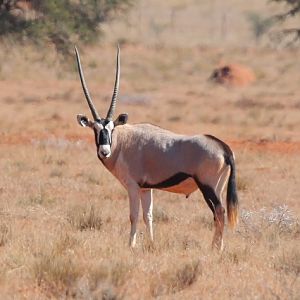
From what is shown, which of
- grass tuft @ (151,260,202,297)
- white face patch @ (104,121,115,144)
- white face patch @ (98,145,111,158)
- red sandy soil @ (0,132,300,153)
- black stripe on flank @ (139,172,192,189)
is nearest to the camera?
grass tuft @ (151,260,202,297)

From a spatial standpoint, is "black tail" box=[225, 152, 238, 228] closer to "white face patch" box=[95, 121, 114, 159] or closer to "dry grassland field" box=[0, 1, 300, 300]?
"dry grassland field" box=[0, 1, 300, 300]

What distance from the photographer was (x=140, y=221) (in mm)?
12531

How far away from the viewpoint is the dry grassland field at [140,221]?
7988mm

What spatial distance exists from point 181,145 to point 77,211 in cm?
214

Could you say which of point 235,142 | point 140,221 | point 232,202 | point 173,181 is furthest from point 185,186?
point 235,142

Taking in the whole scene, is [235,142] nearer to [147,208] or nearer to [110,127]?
[147,208]

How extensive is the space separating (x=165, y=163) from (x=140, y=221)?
2329mm

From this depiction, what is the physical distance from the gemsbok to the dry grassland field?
40 cm

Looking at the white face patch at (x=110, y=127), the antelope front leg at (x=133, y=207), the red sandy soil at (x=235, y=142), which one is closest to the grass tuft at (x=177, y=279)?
the antelope front leg at (x=133, y=207)

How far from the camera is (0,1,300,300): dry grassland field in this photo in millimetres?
7988

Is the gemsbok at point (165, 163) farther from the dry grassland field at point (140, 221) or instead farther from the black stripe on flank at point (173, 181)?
the dry grassland field at point (140, 221)

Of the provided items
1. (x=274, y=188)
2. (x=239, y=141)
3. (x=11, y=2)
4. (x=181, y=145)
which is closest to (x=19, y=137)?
(x=11, y=2)

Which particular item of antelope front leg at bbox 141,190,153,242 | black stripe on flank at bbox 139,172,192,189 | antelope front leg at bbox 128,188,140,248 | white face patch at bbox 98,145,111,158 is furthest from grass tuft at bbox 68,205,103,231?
white face patch at bbox 98,145,111,158

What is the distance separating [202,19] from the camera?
89500mm
